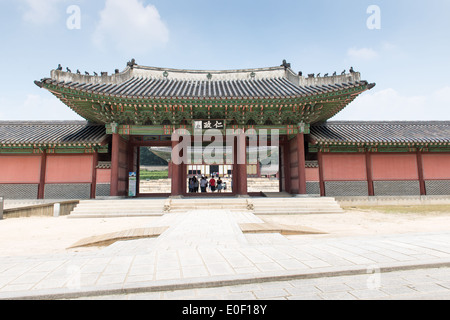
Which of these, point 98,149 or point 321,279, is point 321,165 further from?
point 98,149

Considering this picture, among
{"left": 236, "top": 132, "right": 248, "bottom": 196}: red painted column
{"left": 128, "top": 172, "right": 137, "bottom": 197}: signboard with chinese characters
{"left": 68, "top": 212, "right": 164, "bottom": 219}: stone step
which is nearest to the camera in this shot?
{"left": 68, "top": 212, "right": 164, "bottom": 219}: stone step

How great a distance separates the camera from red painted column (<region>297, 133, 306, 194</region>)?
1299 cm

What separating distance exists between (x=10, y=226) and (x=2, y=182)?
702 cm

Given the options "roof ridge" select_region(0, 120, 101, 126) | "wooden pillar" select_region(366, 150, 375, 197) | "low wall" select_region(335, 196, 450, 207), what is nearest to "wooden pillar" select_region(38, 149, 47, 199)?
"roof ridge" select_region(0, 120, 101, 126)

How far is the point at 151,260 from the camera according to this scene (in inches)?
148

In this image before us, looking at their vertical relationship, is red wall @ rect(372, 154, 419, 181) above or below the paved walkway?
above

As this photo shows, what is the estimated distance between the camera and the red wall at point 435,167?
14.4m

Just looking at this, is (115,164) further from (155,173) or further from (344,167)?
(155,173)

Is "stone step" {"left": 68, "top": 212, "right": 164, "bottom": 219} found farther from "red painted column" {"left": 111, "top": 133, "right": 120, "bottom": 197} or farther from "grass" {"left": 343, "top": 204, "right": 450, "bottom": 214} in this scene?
"grass" {"left": 343, "top": 204, "right": 450, "bottom": 214}

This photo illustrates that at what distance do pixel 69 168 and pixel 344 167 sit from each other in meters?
15.9

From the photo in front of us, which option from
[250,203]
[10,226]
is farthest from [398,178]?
[10,226]

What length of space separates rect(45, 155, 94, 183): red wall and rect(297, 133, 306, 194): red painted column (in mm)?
11658

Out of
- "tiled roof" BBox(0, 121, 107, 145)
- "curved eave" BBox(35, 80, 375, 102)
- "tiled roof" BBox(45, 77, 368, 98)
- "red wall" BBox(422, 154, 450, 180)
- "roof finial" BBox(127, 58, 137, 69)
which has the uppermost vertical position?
"roof finial" BBox(127, 58, 137, 69)

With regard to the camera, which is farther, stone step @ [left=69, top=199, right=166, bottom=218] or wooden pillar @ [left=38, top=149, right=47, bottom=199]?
wooden pillar @ [left=38, top=149, right=47, bottom=199]
